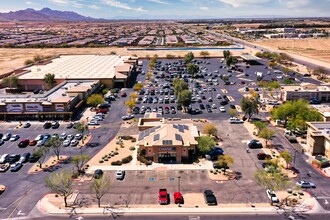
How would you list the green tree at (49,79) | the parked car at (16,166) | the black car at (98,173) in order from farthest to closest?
the green tree at (49,79)
the parked car at (16,166)
the black car at (98,173)

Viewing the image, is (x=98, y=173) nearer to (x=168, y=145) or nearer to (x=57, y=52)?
(x=168, y=145)

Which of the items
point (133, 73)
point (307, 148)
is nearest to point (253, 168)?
point (307, 148)

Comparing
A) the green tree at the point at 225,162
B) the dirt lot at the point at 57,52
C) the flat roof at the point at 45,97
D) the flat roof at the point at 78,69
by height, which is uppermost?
the dirt lot at the point at 57,52

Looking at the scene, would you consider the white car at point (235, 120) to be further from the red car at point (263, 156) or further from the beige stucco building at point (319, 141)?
the red car at point (263, 156)

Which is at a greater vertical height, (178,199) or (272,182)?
(272,182)

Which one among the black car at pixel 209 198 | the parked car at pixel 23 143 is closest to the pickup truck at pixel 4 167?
the parked car at pixel 23 143

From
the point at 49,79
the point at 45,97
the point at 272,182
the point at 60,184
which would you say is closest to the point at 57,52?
the point at 49,79

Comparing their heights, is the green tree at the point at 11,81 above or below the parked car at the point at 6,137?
above
